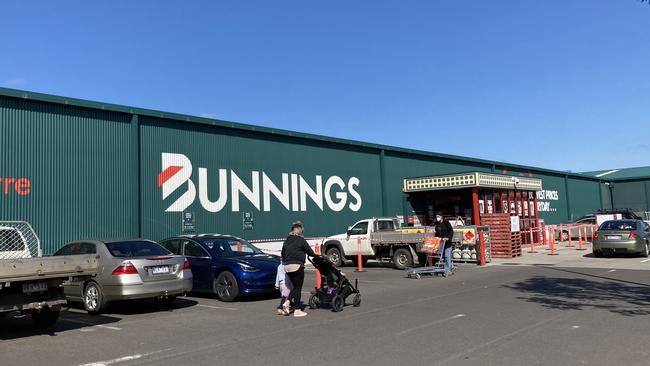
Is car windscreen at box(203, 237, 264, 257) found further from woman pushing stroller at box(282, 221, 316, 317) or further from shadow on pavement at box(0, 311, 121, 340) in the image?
woman pushing stroller at box(282, 221, 316, 317)

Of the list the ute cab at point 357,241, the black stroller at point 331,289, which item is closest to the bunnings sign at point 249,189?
the ute cab at point 357,241

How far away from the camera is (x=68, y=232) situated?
16797 mm

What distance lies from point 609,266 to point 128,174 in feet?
56.5

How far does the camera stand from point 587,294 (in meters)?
11.4

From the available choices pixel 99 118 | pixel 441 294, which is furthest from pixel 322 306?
pixel 99 118

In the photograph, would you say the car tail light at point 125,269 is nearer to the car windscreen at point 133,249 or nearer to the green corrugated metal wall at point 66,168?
the car windscreen at point 133,249

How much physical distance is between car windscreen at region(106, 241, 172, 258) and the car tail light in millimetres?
400

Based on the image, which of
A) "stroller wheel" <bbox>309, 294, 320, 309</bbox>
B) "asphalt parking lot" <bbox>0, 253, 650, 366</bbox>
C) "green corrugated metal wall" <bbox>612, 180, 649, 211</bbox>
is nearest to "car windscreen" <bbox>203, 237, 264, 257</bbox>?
"asphalt parking lot" <bbox>0, 253, 650, 366</bbox>

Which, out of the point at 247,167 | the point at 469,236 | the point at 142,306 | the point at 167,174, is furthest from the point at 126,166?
the point at 469,236

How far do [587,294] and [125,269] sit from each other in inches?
384

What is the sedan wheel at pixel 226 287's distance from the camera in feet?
38.1

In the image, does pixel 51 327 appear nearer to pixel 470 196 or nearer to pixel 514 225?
pixel 514 225

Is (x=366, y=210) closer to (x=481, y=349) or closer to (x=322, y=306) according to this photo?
(x=322, y=306)

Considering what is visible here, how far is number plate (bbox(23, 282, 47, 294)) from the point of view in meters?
7.90
